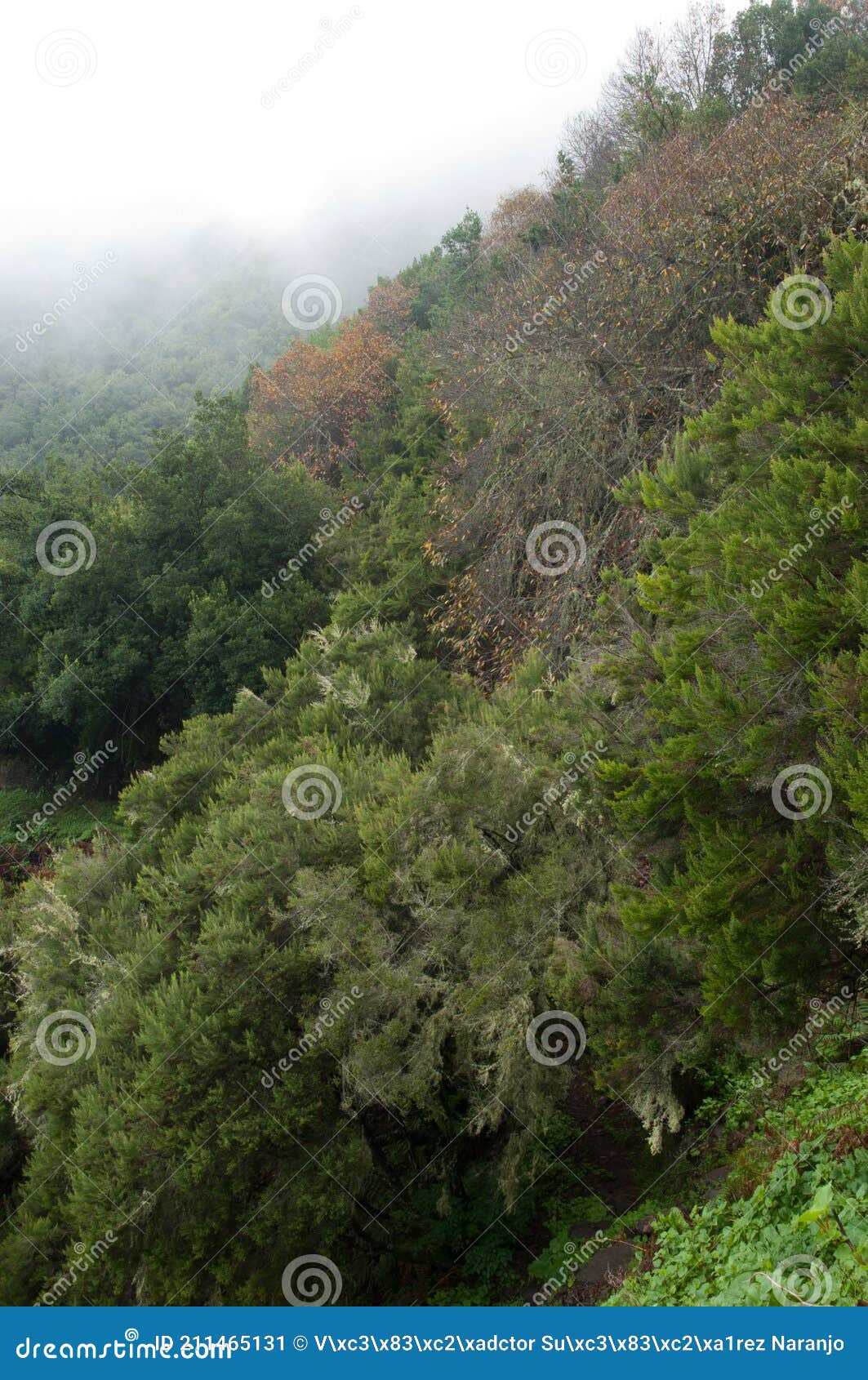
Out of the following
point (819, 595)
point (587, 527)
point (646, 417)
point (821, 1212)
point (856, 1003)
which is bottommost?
point (821, 1212)

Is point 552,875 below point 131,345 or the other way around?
below

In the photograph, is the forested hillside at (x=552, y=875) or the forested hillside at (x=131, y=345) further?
the forested hillside at (x=131, y=345)

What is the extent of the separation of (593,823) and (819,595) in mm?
4737

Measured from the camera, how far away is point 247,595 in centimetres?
2423

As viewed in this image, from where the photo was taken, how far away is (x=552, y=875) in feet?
35.6

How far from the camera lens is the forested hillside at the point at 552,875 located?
278 inches

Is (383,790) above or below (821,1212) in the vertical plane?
below

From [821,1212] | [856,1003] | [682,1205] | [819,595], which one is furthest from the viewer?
[682,1205]

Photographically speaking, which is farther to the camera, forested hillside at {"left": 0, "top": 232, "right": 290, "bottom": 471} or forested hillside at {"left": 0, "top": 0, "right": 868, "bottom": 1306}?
forested hillside at {"left": 0, "top": 232, "right": 290, "bottom": 471}

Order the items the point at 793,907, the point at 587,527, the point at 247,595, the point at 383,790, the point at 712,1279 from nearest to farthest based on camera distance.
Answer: the point at 712,1279 < the point at 793,907 < the point at 383,790 < the point at 587,527 < the point at 247,595

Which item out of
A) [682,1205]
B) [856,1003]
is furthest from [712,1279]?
[682,1205]

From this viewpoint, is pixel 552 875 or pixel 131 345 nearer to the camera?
pixel 552 875

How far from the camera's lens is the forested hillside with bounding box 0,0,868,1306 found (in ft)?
23.2

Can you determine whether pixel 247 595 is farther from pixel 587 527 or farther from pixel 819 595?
pixel 819 595
